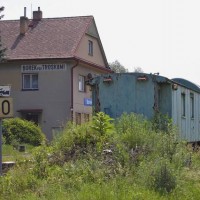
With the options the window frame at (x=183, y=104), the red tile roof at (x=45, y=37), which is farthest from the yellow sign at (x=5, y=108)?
the red tile roof at (x=45, y=37)

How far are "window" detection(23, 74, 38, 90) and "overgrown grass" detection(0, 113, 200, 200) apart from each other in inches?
971

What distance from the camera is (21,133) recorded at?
1051 inches

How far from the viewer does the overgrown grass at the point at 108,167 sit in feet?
29.6

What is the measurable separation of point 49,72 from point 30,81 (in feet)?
5.27

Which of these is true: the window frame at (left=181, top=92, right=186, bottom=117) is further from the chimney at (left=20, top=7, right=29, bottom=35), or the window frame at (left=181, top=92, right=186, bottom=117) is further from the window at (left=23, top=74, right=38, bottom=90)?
the chimney at (left=20, top=7, right=29, bottom=35)

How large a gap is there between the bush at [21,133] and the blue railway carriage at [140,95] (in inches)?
367

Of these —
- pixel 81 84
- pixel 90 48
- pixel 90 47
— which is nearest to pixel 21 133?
pixel 81 84

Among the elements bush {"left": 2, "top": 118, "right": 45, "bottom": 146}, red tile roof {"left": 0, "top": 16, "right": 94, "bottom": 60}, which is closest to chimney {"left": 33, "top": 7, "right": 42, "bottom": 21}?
red tile roof {"left": 0, "top": 16, "right": 94, "bottom": 60}

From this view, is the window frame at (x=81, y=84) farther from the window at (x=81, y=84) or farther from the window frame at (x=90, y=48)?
the window frame at (x=90, y=48)

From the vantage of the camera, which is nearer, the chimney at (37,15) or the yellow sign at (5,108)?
the yellow sign at (5,108)

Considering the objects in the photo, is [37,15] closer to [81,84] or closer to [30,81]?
[30,81]

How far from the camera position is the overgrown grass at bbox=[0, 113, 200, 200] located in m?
9.01

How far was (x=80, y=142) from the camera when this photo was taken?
12.4m

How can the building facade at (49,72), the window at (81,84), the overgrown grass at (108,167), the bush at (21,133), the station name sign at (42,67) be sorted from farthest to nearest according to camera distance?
1. the window at (81,84)
2. the station name sign at (42,67)
3. the building facade at (49,72)
4. the bush at (21,133)
5. the overgrown grass at (108,167)
